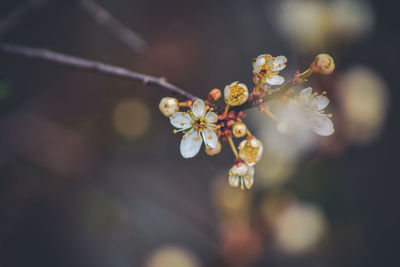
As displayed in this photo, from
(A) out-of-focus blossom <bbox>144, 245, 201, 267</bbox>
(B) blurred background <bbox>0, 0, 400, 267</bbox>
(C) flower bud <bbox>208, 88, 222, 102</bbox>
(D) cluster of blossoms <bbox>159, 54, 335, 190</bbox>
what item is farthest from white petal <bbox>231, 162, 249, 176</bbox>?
(A) out-of-focus blossom <bbox>144, 245, 201, 267</bbox>

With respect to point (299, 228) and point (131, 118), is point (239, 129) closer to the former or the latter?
point (131, 118)

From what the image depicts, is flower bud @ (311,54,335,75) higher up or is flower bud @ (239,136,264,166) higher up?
flower bud @ (311,54,335,75)

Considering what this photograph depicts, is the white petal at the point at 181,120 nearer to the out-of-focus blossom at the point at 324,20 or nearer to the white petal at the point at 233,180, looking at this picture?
the white petal at the point at 233,180

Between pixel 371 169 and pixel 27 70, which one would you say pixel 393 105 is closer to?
pixel 371 169

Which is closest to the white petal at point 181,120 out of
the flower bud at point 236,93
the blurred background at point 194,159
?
the flower bud at point 236,93

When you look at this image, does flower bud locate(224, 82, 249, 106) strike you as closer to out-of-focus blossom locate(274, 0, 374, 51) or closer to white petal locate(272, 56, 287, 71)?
white petal locate(272, 56, 287, 71)

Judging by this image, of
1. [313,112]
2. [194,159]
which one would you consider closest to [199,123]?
[313,112]
